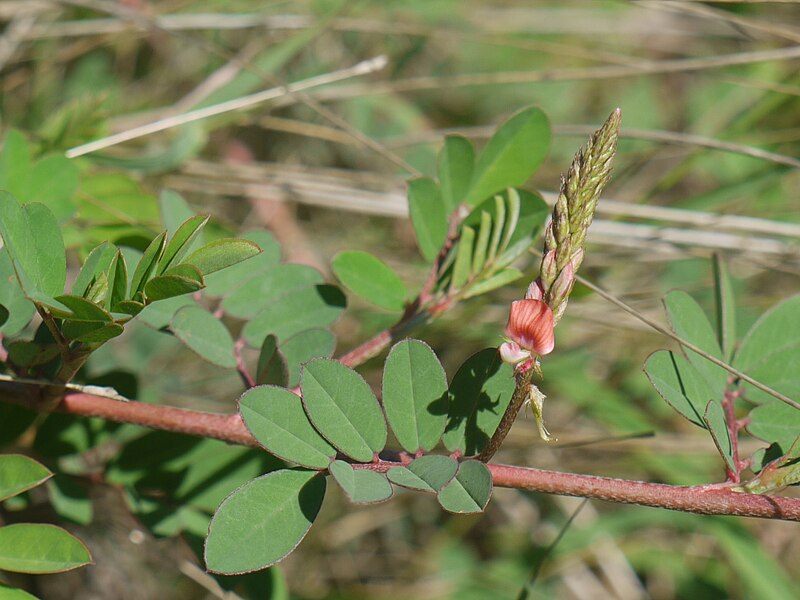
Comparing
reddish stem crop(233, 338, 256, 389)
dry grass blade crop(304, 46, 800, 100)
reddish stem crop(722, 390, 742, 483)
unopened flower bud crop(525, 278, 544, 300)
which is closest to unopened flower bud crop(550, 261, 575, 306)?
unopened flower bud crop(525, 278, 544, 300)

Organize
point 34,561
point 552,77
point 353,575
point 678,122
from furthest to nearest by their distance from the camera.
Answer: point 678,122
point 353,575
point 552,77
point 34,561

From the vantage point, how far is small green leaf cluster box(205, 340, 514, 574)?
633 millimetres

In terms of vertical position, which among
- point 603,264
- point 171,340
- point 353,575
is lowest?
point 353,575

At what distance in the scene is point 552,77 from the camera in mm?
1571

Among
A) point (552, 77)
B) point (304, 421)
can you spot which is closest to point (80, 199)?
point (304, 421)

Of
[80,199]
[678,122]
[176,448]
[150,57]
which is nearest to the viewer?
[176,448]

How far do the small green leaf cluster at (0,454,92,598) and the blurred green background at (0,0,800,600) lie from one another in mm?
343

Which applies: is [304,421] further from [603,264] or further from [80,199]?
[603,264]

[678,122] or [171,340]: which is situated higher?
[678,122]

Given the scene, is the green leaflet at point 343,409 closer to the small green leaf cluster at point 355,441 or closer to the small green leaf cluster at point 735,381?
the small green leaf cluster at point 355,441

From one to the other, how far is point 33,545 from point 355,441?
0.92ft

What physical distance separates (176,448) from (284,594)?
0.21 meters

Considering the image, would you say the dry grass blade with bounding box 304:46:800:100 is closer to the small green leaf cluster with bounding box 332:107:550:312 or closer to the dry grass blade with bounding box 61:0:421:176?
the dry grass blade with bounding box 61:0:421:176

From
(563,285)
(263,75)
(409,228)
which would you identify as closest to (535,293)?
(563,285)
